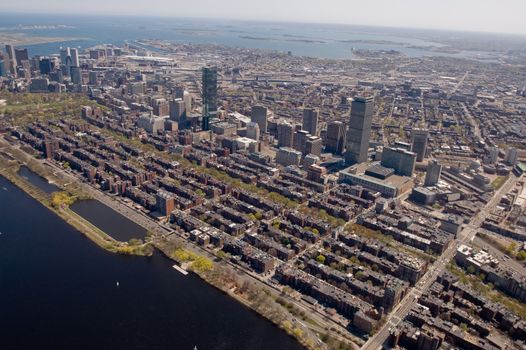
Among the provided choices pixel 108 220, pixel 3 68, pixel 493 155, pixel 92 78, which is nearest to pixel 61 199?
pixel 108 220

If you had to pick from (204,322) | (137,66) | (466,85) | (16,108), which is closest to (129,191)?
(204,322)

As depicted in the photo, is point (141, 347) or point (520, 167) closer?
point (141, 347)

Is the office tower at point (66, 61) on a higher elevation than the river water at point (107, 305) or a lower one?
higher

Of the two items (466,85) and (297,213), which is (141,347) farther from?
(466,85)

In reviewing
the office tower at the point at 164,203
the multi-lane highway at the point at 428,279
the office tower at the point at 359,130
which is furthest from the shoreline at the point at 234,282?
the office tower at the point at 359,130

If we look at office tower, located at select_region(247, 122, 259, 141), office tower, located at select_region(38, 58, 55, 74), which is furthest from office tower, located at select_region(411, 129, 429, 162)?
office tower, located at select_region(38, 58, 55, 74)

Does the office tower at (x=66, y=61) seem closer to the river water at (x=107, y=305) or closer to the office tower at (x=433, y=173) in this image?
the river water at (x=107, y=305)

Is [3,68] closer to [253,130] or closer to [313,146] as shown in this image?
[253,130]
